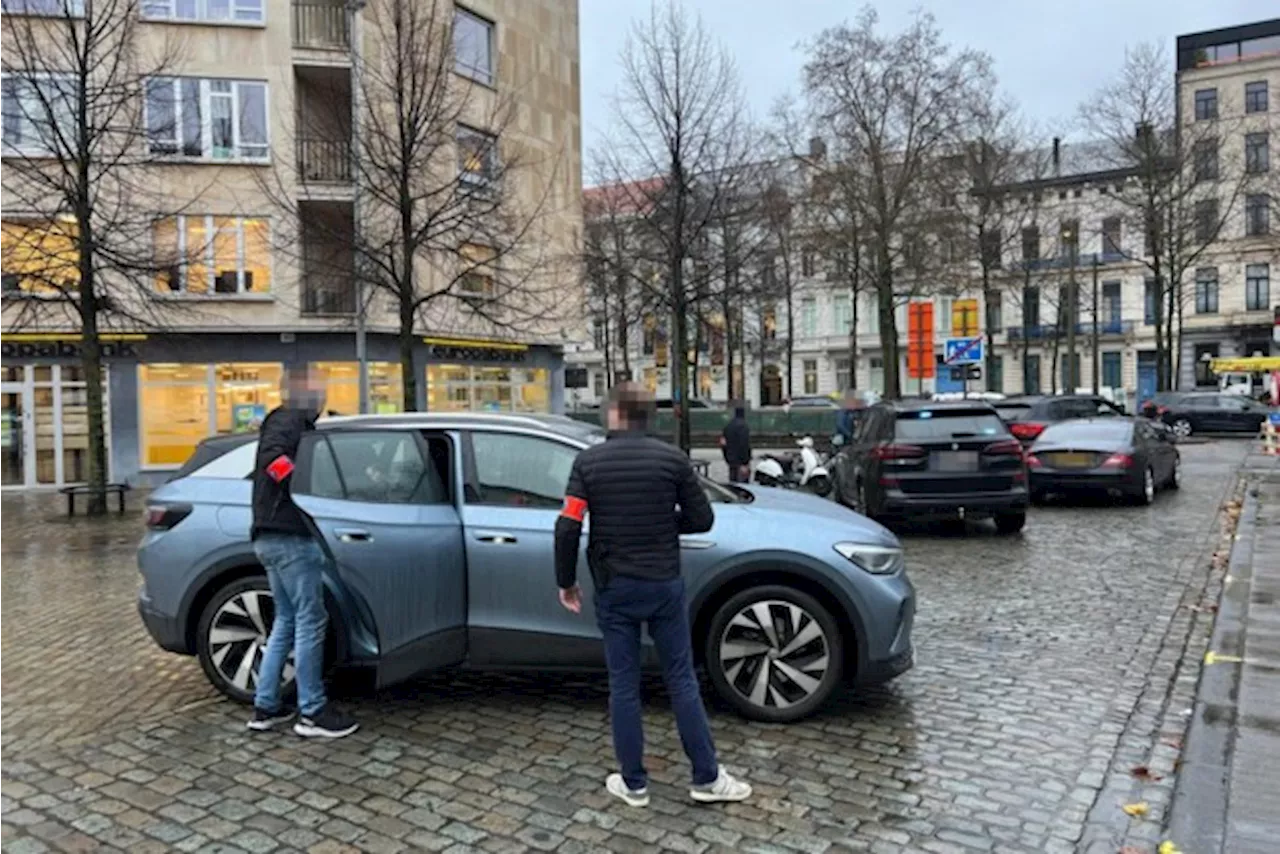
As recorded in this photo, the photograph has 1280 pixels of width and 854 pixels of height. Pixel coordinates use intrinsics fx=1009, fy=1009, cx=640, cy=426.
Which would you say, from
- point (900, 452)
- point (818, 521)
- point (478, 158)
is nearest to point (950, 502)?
point (900, 452)

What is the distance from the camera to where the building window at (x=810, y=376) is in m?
72.4

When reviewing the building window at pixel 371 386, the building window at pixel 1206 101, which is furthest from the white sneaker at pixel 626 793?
the building window at pixel 1206 101

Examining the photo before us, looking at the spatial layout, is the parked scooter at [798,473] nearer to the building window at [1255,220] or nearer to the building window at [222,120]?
the building window at [222,120]

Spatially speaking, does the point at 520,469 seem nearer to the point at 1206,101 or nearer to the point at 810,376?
the point at 1206,101

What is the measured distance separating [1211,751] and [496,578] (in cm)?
353

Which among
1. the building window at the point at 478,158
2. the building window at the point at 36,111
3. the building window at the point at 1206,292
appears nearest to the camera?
the building window at the point at 36,111

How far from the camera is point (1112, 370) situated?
64.1 metres

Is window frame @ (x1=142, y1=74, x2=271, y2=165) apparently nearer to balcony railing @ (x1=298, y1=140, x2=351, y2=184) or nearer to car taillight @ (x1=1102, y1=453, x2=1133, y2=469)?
balcony railing @ (x1=298, y1=140, x2=351, y2=184)

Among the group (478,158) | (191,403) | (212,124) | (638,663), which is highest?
(212,124)

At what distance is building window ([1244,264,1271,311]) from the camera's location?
186 feet

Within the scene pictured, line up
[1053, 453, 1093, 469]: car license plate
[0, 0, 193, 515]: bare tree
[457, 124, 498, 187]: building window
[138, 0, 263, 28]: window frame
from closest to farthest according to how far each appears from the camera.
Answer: [1053, 453, 1093, 469]: car license plate → [0, 0, 193, 515]: bare tree → [457, 124, 498, 187]: building window → [138, 0, 263, 28]: window frame

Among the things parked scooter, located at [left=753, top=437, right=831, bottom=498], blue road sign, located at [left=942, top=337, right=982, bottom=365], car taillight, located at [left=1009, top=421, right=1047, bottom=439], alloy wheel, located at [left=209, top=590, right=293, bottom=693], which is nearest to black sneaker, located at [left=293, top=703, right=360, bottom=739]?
alloy wheel, located at [left=209, top=590, right=293, bottom=693]

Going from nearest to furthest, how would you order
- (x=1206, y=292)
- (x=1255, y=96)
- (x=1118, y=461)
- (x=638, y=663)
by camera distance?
1. (x=638, y=663)
2. (x=1118, y=461)
3. (x=1255, y=96)
4. (x=1206, y=292)

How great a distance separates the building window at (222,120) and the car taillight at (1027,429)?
59.0ft
